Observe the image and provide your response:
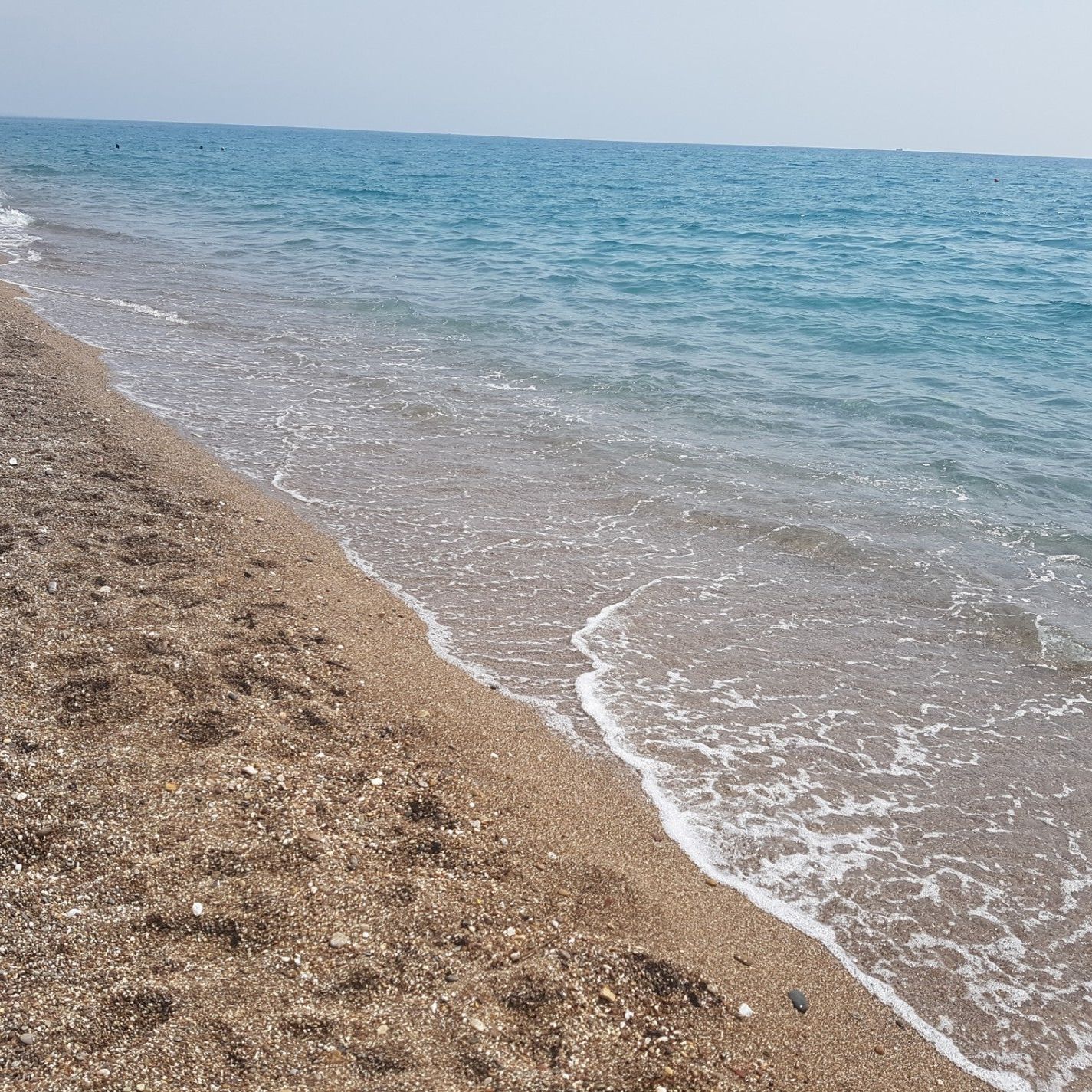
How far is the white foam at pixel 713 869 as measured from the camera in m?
3.44

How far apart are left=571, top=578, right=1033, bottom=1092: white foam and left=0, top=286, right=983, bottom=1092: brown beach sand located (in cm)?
7

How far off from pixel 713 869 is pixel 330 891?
71.7 inches

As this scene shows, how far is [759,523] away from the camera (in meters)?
8.19

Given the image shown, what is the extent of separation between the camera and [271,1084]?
9.06 ft

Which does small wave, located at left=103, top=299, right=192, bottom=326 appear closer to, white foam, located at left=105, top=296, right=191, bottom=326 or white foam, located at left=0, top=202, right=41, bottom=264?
white foam, located at left=105, top=296, right=191, bottom=326

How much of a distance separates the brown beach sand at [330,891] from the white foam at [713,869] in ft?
0.24

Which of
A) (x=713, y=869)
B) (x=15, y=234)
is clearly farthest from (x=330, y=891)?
(x=15, y=234)

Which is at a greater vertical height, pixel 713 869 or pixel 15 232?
pixel 15 232

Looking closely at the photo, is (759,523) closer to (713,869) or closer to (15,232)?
(713,869)

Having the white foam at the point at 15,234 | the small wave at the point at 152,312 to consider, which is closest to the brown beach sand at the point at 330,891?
the small wave at the point at 152,312

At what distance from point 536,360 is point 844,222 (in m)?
25.5

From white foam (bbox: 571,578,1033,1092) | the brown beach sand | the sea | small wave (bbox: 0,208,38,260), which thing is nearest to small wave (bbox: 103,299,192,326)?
the sea

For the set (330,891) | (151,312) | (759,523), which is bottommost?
(330,891)

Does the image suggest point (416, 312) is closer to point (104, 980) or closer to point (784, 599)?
point (784, 599)
